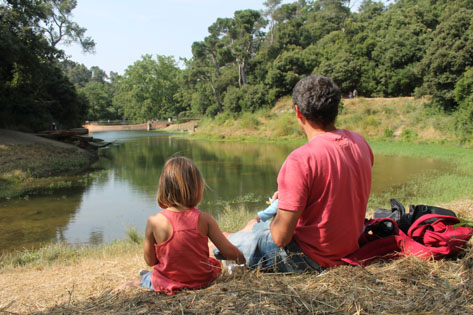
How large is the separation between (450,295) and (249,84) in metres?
37.4

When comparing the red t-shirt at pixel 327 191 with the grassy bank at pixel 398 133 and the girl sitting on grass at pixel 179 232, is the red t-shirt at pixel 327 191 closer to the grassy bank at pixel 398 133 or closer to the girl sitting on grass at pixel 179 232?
the girl sitting on grass at pixel 179 232

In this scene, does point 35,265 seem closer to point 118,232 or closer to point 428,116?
point 118,232

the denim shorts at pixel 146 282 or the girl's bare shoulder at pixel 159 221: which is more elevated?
the girl's bare shoulder at pixel 159 221

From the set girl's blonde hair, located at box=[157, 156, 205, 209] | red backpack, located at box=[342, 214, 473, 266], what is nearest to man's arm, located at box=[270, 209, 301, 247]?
red backpack, located at box=[342, 214, 473, 266]

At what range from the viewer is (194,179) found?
2406mm

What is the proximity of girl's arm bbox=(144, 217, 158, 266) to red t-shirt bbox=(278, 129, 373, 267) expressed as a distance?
0.88 meters

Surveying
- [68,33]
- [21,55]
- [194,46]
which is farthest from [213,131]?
[21,55]

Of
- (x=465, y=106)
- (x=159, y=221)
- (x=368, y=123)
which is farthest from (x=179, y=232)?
(x=368, y=123)

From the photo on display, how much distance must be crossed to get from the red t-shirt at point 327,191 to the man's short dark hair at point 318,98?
129 millimetres

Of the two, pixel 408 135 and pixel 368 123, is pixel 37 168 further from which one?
pixel 368 123

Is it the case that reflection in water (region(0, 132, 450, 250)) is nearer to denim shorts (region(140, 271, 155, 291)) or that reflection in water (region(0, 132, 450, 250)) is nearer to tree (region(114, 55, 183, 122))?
denim shorts (region(140, 271, 155, 291))

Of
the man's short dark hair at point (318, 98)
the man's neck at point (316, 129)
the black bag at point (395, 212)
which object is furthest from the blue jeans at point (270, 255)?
the black bag at point (395, 212)

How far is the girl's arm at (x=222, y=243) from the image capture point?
7.95 ft

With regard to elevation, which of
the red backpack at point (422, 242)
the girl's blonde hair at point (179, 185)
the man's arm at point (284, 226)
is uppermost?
the girl's blonde hair at point (179, 185)
